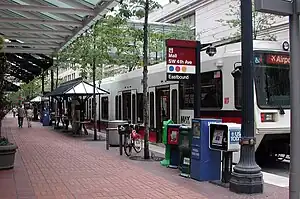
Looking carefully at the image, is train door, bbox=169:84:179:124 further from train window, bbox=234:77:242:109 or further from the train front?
the train front

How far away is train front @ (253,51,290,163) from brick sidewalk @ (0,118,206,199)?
310 centimetres

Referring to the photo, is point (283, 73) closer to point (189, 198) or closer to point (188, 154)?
point (188, 154)

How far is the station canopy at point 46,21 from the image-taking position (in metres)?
13.0

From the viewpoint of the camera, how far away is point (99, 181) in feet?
27.2

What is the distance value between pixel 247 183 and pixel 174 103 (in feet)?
22.8

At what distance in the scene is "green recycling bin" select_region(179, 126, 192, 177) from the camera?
29.2 feet

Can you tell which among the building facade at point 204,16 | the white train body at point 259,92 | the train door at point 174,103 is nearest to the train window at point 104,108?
the building facade at point 204,16

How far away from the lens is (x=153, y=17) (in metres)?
44.8

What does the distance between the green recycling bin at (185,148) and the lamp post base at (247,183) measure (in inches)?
62.7

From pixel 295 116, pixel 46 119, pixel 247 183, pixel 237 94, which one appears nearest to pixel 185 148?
pixel 247 183

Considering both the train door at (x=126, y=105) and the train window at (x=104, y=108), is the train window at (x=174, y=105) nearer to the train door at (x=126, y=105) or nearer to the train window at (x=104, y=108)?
the train door at (x=126, y=105)

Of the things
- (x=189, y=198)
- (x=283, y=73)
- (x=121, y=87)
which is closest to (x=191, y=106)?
(x=283, y=73)

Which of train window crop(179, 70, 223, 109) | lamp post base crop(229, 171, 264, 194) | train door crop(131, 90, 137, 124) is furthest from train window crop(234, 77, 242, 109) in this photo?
train door crop(131, 90, 137, 124)

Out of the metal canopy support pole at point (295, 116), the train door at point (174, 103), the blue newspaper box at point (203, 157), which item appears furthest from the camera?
the train door at point (174, 103)
